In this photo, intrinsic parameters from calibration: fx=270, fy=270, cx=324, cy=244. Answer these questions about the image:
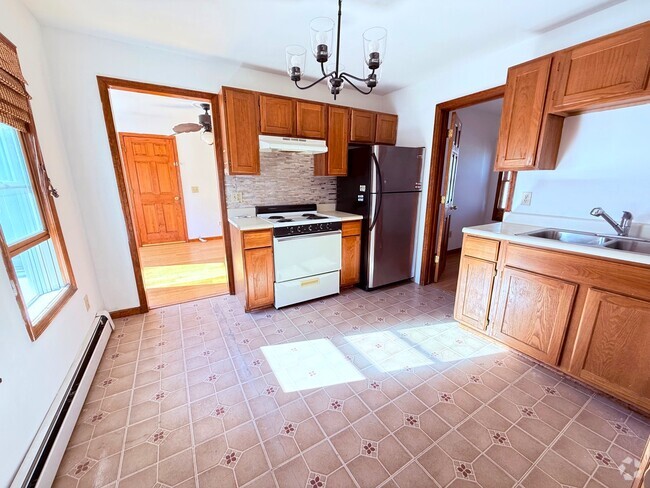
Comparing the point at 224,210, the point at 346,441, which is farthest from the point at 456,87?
the point at 346,441

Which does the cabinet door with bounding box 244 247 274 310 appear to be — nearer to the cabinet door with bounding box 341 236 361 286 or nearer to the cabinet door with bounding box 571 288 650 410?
the cabinet door with bounding box 341 236 361 286

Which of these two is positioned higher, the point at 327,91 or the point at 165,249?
the point at 327,91

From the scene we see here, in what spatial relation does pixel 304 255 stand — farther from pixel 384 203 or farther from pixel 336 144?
pixel 336 144

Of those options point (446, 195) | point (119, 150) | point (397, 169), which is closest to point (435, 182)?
point (446, 195)

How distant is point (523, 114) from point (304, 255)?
85.2 inches

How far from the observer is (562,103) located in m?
1.83

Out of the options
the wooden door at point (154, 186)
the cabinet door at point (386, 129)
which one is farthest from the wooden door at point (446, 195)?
the wooden door at point (154, 186)

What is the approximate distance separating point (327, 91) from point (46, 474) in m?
3.68

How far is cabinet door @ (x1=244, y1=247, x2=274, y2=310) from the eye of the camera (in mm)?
2570

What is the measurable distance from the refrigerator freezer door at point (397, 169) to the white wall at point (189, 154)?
2.93m

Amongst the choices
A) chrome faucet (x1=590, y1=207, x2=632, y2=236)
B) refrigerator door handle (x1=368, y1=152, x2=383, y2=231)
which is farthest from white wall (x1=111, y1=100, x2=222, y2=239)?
chrome faucet (x1=590, y1=207, x2=632, y2=236)

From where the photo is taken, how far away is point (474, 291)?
7.48 ft

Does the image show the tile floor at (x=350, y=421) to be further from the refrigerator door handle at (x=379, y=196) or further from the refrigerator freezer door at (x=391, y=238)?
the refrigerator door handle at (x=379, y=196)

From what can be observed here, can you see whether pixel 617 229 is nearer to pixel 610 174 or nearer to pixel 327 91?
pixel 610 174
